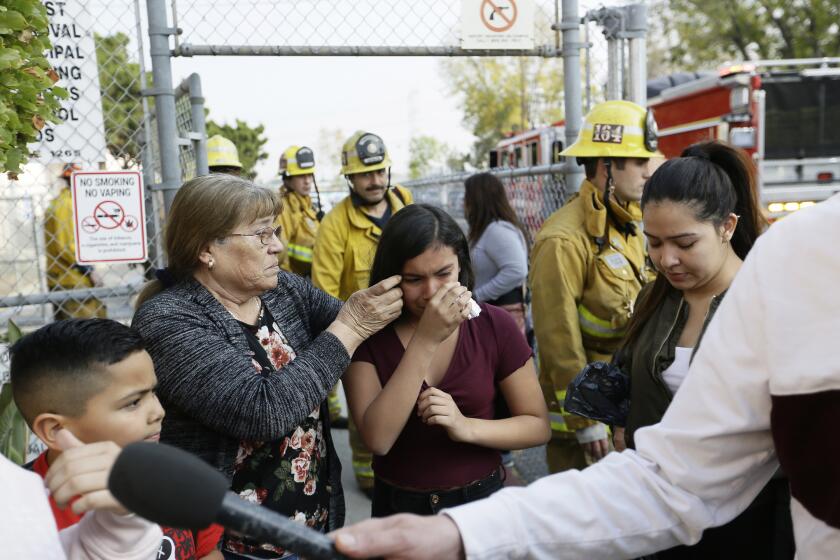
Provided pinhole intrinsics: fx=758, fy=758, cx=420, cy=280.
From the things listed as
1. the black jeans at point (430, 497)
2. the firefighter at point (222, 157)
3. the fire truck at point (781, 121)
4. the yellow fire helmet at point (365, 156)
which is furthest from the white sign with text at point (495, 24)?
the fire truck at point (781, 121)

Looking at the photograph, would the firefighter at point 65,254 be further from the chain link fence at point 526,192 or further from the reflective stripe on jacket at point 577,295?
the reflective stripe on jacket at point 577,295

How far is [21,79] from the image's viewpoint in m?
2.20

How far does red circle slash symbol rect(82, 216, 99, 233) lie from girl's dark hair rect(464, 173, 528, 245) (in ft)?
8.89

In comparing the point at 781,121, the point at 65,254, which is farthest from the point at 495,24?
the point at 781,121

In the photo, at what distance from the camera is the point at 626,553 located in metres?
1.48

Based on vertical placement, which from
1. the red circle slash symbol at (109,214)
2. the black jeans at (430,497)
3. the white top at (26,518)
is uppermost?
the red circle slash symbol at (109,214)

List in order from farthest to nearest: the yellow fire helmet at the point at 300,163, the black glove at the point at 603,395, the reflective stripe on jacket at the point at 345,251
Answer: the yellow fire helmet at the point at 300,163, the reflective stripe on jacket at the point at 345,251, the black glove at the point at 603,395

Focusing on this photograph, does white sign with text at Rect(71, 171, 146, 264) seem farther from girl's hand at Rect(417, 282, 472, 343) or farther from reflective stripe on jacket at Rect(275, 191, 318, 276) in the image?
reflective stripe on jacket at Rect(275, 191, 318, 276)

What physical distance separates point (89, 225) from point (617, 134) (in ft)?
8.43

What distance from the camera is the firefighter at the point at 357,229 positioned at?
4.86 meters

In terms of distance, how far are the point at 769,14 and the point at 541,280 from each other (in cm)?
2411

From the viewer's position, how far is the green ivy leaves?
6.83ft

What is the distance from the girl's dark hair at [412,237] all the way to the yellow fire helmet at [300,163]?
458 centimetres

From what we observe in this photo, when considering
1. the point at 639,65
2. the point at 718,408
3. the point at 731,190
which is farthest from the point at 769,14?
the point at 718,408
